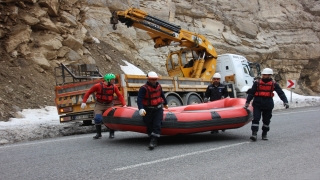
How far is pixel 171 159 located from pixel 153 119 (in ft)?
4.90

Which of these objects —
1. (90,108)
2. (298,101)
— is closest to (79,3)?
(90,108)

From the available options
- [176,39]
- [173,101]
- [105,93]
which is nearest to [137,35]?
[176,39]

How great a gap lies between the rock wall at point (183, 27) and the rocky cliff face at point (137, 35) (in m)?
0.04

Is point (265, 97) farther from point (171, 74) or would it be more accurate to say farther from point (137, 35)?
point (137, 35)

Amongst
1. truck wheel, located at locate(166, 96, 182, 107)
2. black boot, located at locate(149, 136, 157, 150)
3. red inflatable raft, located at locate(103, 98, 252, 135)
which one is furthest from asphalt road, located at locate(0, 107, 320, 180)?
truck wheel, located at locate(166, 96, 182, 107)

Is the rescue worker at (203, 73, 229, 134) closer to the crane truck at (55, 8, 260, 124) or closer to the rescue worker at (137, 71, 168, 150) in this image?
the crane truck at (55, 8, 260, 124)

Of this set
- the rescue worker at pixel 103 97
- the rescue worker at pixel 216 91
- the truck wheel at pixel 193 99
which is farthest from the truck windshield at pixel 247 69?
the rescue worker at pixel 103 97

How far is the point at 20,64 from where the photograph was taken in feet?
52.4

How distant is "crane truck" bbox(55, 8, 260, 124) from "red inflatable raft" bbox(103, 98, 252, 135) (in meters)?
2.53

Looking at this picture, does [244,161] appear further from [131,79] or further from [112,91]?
[131,79]

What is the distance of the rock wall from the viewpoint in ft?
54.9

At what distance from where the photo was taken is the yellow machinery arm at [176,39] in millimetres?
13523

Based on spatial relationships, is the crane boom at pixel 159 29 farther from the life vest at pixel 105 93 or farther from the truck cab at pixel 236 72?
the life vest at pixel 105 93

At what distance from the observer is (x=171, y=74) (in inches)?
666
